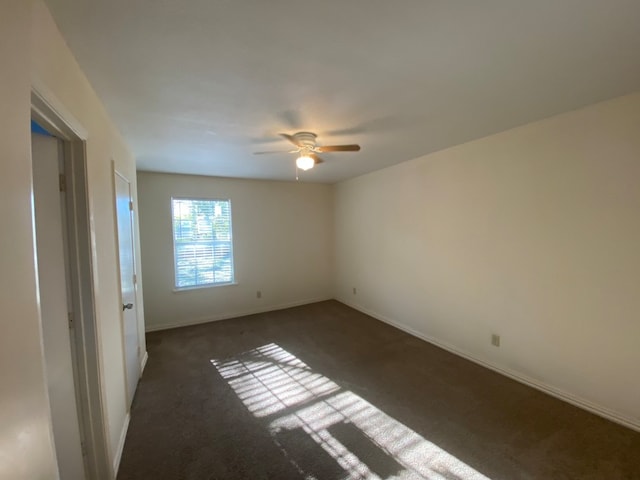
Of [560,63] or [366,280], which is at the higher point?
[560,63]

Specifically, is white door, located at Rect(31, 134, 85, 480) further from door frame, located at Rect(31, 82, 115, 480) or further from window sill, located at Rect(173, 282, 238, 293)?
window sill, located at Rect(173, 282, 238, 293)

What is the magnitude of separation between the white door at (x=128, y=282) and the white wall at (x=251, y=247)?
4.73 ft

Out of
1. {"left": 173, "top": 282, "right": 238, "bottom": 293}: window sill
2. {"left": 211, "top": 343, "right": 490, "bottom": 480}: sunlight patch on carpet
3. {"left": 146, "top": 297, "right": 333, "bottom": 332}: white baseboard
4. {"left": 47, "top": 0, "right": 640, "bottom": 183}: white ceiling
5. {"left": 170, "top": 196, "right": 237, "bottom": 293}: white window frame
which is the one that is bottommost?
{"left": 211, "top": 343, "right": 490, "bottom": 480}: sunlight patch on carpet

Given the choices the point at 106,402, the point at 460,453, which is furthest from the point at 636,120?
the point at 106,402

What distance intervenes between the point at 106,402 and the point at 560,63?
340 centimetres

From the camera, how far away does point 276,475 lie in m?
1.79

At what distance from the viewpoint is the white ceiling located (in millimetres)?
1225

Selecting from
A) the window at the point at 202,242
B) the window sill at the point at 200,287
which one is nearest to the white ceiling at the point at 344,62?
the window at the point at 202,242

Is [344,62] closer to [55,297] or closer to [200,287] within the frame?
[55,297]

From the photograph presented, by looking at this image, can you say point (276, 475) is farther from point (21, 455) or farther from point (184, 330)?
point (184, 330)

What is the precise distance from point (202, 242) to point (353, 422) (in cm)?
351

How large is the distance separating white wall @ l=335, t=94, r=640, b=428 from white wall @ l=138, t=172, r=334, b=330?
1.99 m

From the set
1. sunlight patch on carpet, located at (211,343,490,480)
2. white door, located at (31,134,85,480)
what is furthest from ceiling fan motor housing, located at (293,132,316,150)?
sunlight patch on carpet, located at (211,343,490,480)

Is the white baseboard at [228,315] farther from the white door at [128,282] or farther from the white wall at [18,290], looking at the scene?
the white wall at [18,290]
